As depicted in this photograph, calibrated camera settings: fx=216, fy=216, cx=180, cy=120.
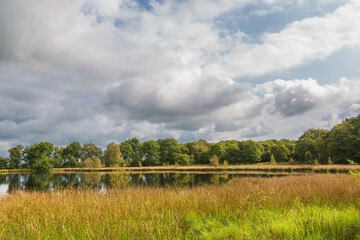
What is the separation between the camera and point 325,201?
24.8 feet

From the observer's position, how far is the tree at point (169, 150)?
284 feet

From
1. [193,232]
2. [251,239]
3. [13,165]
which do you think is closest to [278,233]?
[251,239]

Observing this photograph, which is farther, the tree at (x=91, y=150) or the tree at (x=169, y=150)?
the tree at (x=91, y=150)

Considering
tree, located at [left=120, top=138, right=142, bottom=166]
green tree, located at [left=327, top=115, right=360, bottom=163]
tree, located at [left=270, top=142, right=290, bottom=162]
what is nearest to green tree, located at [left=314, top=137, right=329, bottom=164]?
green tree, located at [left=327, top=115, right=360, bottom=163]

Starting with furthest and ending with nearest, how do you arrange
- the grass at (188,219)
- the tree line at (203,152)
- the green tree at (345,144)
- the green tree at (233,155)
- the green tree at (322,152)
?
the green tree at (233,155) < the green tree at (322,152) < the tree line at (203,152) < the green tree at (345,144) < the grass at (188,219)

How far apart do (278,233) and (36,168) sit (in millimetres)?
83210

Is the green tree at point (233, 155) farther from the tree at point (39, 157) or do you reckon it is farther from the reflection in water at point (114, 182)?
the tree at point (39, 157)

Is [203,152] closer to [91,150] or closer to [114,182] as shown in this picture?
[91,150]

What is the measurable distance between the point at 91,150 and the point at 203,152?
46.7 m

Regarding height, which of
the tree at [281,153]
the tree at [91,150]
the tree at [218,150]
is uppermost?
the tree at [91,150]

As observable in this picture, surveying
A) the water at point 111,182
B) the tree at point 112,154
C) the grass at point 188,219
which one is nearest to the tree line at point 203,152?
the tree at point 112,154

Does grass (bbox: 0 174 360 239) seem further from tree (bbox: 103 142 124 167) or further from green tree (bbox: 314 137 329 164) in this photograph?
tree (bbox: 103 142 124 167)

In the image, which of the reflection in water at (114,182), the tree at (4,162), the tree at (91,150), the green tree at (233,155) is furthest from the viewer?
the tree at (91,150)

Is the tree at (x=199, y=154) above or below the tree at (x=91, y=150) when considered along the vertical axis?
below
